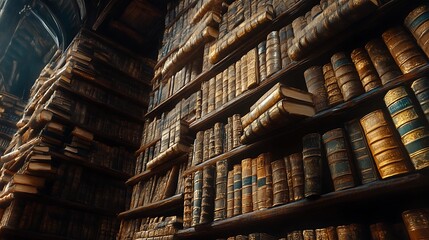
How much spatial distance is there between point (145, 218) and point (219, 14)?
175 cm

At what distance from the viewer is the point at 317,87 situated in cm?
147

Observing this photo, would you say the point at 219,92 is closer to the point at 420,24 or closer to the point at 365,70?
the point at 365,70

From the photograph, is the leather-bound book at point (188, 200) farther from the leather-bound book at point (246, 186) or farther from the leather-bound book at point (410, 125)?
the leather-bound book at point (410, 125)

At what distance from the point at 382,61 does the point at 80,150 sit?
3.11 meters

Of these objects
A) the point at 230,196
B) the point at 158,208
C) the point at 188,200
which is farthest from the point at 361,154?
the point at 158,208

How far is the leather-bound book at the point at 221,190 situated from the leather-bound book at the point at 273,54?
567 millimetres

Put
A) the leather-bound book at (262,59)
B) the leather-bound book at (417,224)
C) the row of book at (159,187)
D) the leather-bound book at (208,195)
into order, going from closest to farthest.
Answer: the leather-bound book at (417,224) → the leather-bound book at (208,195) → the leather-bound book at (262,59) → the row of book at (159,187)

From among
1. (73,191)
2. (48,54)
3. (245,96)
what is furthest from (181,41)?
(48,54)

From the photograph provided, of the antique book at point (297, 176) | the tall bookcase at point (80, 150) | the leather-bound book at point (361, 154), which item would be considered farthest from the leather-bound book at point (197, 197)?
the tall bookcase at point (80, 150)

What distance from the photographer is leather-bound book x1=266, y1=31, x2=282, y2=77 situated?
1.76 metres

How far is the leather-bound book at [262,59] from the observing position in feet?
5.98

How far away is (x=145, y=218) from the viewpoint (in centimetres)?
248

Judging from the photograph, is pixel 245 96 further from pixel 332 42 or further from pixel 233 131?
pixel 332 42

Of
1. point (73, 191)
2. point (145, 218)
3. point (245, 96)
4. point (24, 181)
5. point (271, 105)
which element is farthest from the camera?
point (73, 191)
